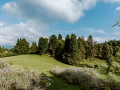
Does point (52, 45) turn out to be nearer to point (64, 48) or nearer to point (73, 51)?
point (64, 48)

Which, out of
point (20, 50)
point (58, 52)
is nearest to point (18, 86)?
point (58, 52)

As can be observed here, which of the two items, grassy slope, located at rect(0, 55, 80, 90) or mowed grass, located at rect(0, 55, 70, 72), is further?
mowed grass, located at rect(0, 55, 70, 72)

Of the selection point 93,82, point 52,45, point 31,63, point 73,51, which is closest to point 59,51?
point 52,45

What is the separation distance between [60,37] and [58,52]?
11.9m

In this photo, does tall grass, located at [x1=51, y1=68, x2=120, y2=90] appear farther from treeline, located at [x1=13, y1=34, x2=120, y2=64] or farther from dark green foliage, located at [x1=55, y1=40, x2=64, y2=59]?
dark green foliage, located at [x1=55, y1=40, x2=64, y2=59]

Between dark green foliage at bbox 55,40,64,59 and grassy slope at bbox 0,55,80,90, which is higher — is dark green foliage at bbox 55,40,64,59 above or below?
above

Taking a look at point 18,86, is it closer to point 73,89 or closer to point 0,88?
point 0,88

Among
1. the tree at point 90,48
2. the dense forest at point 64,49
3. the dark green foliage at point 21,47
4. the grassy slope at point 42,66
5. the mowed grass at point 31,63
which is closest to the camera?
the grassy slope at point 42,66

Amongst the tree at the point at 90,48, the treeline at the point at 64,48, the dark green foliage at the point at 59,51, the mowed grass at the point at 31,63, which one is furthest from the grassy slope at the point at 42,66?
the tree at the point at 90,48

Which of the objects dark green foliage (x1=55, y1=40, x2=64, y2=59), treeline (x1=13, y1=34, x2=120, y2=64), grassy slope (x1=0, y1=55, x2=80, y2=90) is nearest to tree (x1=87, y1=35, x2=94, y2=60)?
treeline (x1=13, y1=34, x2=120, y2=64)

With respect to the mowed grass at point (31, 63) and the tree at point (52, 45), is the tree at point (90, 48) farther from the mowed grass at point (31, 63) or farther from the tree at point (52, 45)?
the mowed grass at point (31, 63)

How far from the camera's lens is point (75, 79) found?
463 cm

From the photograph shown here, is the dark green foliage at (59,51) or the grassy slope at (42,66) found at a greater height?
the dark green foliage at (59,51)

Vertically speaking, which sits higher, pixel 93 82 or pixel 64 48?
pixel 64 48
